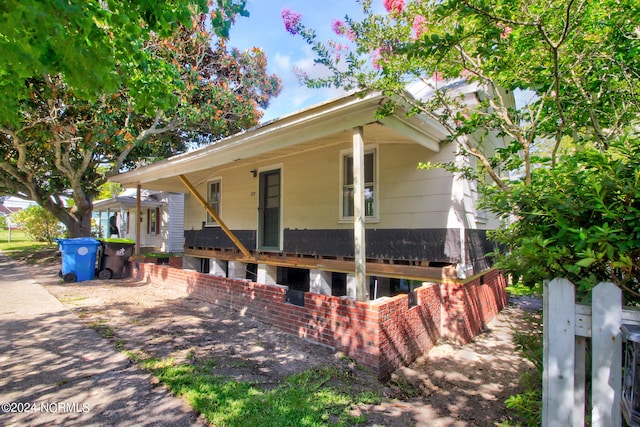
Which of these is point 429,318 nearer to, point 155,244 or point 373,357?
point 373,357

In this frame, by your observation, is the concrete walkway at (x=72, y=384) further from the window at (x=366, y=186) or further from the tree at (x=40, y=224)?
the tree at (x=40, y=224)

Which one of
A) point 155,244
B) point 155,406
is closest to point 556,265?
point 155,406

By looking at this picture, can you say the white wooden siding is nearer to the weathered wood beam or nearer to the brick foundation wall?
the weathered wood beam

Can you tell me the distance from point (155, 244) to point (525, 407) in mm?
20156

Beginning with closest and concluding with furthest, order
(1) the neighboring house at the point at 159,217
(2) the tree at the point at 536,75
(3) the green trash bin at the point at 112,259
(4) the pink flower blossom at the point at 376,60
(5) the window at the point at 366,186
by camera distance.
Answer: (2) the tree at the point at 536,75
(4) the pink flower blossom at the point at 376,60
(5) the window at the point at 366,186
(3) the green trash bin at the point at 112,259
(1) the neighboring house at the point at 159,217

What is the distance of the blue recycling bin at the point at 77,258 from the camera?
8633 mm

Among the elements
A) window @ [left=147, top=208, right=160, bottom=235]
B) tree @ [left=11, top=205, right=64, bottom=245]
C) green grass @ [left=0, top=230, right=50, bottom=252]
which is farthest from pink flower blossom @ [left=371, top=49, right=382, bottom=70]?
tree @ [left=11, top=205, right=64, bottom=245]

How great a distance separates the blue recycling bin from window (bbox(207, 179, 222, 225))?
303cm

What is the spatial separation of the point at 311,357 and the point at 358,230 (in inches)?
65.0

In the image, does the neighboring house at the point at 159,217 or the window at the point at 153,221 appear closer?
the neighboring house at the point at 159,217

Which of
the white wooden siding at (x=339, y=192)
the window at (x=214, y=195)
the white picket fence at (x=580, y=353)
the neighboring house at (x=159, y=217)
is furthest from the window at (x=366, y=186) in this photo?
the neighboring house at (x=159, y=217)

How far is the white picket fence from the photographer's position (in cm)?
159

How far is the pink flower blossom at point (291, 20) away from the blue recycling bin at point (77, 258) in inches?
304

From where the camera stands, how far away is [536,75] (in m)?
3.34
